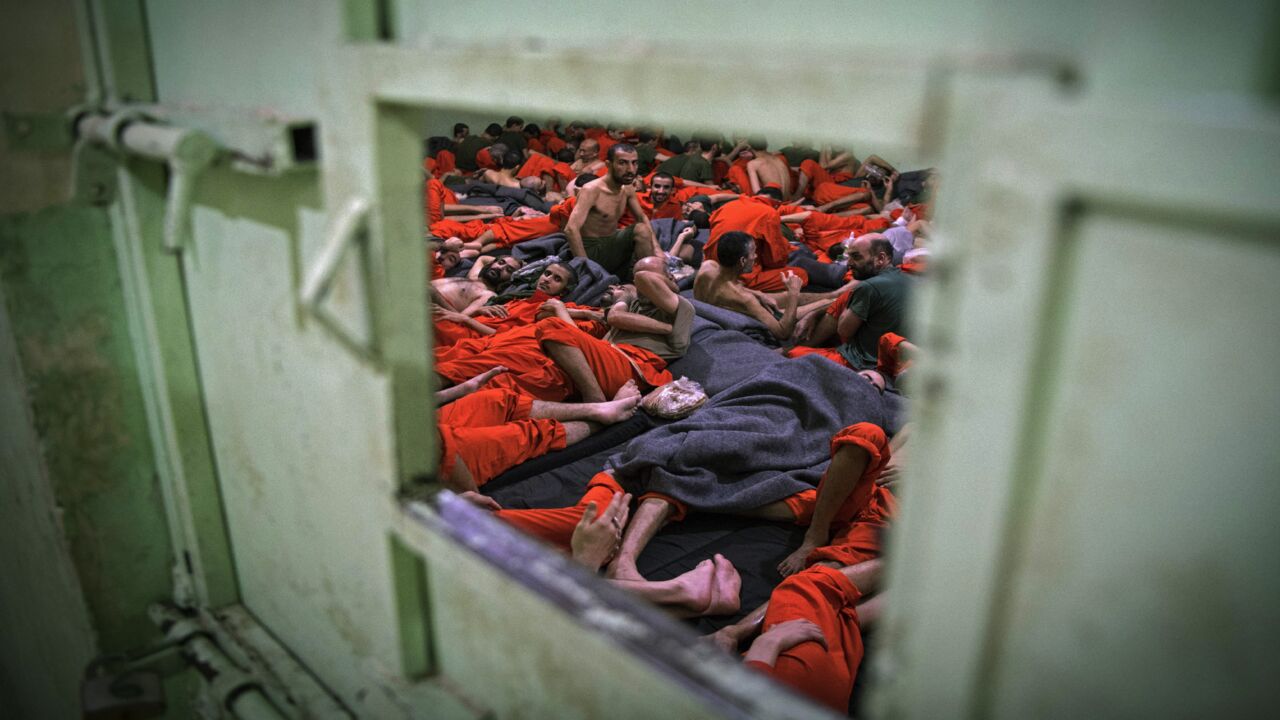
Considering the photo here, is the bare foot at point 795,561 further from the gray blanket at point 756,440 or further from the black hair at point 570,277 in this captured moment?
the black hair at point 570,277

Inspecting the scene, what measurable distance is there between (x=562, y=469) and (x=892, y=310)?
197 centimetres

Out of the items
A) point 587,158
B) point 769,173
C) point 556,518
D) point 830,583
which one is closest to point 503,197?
point 587,158

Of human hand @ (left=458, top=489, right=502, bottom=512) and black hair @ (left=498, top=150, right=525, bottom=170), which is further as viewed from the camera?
black hair @ (left=498, top=150, right=525, bottom=170)

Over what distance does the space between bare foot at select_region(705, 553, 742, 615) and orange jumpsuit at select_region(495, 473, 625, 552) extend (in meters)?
0.45

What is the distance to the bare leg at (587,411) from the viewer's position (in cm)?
366

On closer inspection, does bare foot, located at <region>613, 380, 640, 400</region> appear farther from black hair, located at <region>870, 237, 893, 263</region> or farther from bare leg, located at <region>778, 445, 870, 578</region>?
black hair, located at <region>870, 237, 893, 263</region>

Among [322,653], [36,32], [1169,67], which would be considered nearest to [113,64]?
[36,32]

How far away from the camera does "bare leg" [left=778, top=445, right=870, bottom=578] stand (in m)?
2.82

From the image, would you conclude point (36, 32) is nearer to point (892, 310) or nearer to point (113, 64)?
point (113, 64)

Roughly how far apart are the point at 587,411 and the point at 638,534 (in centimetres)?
91

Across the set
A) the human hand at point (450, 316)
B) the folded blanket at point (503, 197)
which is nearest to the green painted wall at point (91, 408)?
the human hand at point (450, 316)

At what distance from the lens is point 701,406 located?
374 centimetres

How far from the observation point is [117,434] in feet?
6.44

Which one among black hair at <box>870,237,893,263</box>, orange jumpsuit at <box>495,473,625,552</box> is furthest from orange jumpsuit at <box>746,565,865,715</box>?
black hair at <box>870,237,893,263</box>
